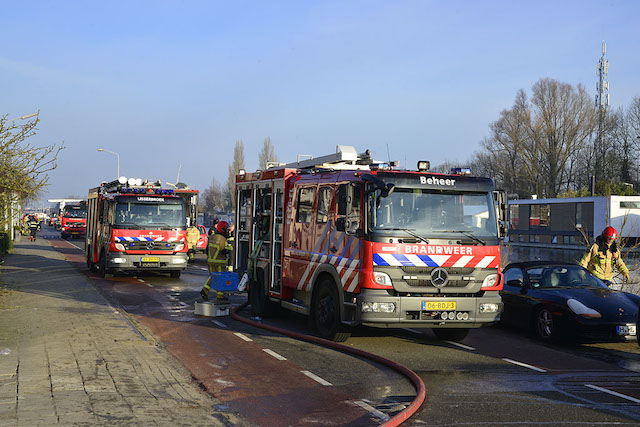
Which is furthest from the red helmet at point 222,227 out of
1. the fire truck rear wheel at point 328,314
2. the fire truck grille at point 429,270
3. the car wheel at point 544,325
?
the car wheel at point 544,325

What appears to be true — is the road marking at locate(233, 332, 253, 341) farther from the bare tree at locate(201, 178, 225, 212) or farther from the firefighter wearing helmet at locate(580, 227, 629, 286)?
the bare tree at locate(201, 178, 225, 212)

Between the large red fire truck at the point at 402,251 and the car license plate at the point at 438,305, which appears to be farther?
the car license plate at the point at 438,305

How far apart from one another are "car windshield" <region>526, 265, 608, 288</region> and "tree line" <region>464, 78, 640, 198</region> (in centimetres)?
4779

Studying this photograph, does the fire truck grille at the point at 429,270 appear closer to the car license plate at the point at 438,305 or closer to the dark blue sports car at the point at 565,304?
the car license plate at the point at 438,305

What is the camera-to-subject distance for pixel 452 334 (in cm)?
1132

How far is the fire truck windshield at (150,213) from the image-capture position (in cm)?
2048

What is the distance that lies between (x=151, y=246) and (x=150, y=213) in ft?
3.29

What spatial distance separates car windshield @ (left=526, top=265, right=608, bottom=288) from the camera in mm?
11789

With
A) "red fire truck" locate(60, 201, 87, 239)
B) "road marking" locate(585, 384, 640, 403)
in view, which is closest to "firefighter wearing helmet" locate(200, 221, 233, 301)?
"road marking" locate(585, 384, 640, 403)

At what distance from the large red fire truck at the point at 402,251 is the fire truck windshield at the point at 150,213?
10.4m

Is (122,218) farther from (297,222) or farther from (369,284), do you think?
(369,284)

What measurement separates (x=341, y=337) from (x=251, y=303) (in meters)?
3.70

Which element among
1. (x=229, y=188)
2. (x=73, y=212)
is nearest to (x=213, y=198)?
(x=229, y=188)

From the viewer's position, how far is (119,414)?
21.0 feet
